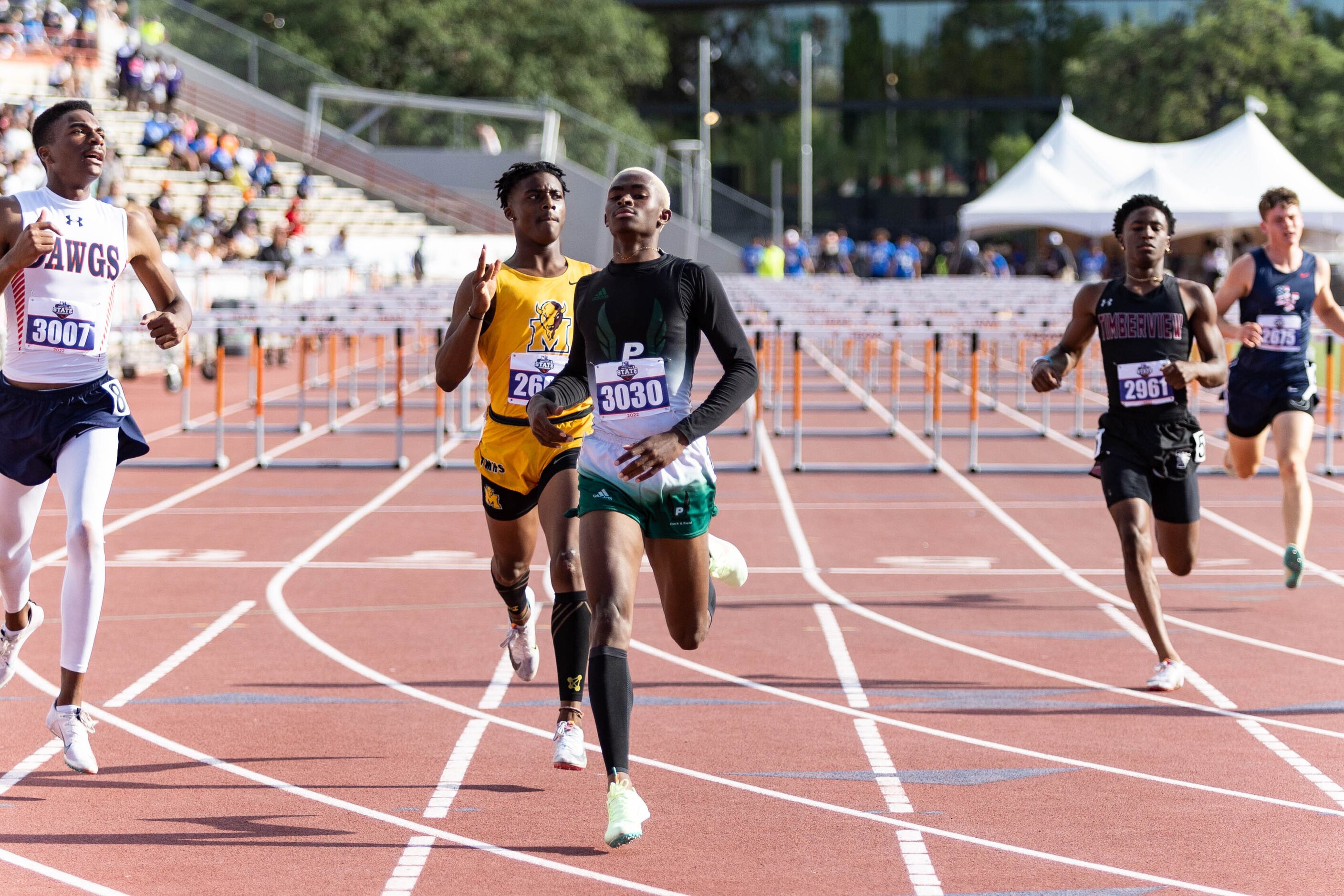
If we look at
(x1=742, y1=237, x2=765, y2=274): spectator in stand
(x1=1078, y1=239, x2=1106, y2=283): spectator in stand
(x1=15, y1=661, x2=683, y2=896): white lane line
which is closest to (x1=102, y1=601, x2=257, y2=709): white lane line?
(x1=15, y1=661, x2=683, y2=896): white lane line

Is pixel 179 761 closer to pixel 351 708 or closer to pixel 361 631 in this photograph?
pixel 351 708

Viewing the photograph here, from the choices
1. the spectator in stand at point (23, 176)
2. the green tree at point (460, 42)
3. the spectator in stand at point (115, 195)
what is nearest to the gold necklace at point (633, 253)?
the spectator in stand at point (23, 176)

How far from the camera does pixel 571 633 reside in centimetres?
594

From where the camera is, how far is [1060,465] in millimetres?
16391

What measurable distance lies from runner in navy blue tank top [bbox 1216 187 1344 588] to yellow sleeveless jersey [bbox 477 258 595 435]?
4.29 meters

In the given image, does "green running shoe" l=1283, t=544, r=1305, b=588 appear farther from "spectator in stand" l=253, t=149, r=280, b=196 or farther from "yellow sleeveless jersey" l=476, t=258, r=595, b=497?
"spectator in stand" l=253, t=149, r=280, b=196

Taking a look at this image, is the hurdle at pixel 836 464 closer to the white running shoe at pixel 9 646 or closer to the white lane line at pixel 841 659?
the white lane line at pixel 841 659

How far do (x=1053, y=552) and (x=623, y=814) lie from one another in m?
6.89

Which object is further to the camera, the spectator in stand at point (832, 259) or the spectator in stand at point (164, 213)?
the spectator in stand at point (832, 259)

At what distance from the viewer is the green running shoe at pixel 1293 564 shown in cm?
926

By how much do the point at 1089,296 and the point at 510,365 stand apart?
8.69ft

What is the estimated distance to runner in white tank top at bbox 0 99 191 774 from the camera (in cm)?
612

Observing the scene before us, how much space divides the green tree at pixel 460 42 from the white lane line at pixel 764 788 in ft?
172

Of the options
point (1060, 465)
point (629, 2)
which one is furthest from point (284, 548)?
point (629, 2)
